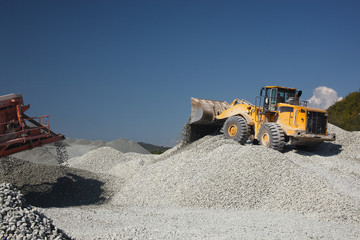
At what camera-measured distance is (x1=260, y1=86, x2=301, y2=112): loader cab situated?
12672 mm

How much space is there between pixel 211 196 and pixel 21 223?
4.74 metres

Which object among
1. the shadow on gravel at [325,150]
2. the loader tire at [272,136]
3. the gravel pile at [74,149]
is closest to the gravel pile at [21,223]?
the loader tire at [272,136]

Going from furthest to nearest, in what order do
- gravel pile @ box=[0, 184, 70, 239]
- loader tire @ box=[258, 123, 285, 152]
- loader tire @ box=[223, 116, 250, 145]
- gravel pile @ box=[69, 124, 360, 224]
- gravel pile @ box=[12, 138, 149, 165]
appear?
gravel pile @ box=[12, 138, 149, 165], loader tire @ box=[223, 116, 250, 145], loader tire @ box=[258, 123, 285, 152], gravel pile @ box=[69, 124, 360, 224], gravel pile @ box=[0, 184, 70, 239]

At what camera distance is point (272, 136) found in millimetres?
11719

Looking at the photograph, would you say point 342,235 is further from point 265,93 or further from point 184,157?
point 265,93

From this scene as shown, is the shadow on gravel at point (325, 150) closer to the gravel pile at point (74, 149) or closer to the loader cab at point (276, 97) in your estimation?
the loader cab at point (276, 97)

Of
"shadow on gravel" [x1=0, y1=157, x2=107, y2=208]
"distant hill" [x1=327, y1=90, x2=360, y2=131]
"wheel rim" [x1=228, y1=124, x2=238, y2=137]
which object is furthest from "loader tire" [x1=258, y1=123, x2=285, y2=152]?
"distant hill" [x1=327, y1=90, x2=360, y2=131]

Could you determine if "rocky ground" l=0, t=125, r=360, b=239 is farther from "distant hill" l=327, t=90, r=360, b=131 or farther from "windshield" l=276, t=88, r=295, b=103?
"distant hill" l=327, t=90, r=360, b=131

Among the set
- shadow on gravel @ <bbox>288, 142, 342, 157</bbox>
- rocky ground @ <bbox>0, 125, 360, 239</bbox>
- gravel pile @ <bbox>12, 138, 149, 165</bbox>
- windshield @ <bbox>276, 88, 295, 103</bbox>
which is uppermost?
windshield @ <bbox>276, 88, 295, 103</bbox>

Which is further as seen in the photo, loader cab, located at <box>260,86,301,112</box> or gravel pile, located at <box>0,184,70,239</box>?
loader cab, located at <box>260,86,301,112</box>

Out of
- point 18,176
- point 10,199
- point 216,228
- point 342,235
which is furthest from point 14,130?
point 342,235

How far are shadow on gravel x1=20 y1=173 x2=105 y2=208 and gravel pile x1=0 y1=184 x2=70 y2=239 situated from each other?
4.14 meters

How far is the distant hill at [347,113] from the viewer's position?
19272 mm

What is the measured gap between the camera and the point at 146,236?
5.30m
